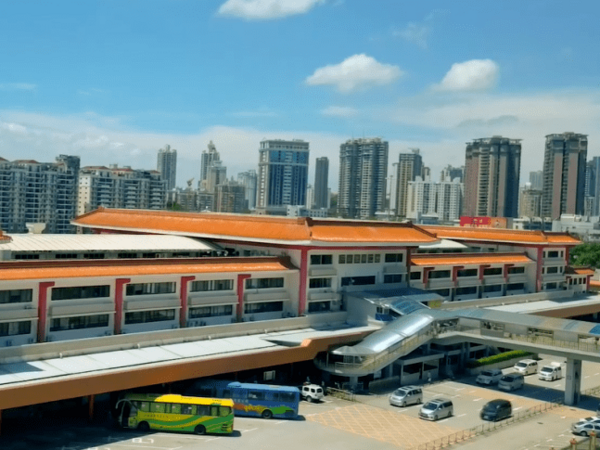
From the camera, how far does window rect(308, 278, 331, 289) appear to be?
40625mm

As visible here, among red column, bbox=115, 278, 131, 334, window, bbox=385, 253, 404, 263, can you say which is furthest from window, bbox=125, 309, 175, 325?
window, bbox=385, 253, 404, 263

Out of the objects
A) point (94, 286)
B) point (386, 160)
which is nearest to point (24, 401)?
point (94, 286)

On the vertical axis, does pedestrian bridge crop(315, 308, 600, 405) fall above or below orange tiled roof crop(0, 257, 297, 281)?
below

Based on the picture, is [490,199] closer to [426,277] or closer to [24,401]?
[426,277]

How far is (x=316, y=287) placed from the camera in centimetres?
4088

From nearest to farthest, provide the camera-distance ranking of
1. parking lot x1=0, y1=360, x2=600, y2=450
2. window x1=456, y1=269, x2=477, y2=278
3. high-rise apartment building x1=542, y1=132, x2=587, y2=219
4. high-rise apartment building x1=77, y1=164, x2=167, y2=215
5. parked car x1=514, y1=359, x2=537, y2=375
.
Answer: parking lot x1=0, y1=360, x2=600, y2=450
parked car x1=514, y1=359, x2=537, y2=375
window x1=456, y1=269, x2=477, y2=278
high-rise apartment building x1=77, y1=164, x2=167, y2=215
high-rise apartment building x1=542, y1=132, x2=587, y2=219

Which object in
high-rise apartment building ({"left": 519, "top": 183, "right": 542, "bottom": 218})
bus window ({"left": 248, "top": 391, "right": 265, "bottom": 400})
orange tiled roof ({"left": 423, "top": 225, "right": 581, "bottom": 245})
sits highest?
high-rise apartment building ({"left": 519, "top": 183, "right": 542, "bottom": 218})

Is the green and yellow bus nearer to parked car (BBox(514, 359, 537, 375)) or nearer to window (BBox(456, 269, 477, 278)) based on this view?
parked car (BBox(514, 359, 537, 375))

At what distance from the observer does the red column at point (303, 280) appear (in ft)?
131

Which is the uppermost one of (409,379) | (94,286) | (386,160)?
(386,160)

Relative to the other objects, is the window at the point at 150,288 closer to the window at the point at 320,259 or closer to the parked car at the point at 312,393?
the parked car at the point at 312,393

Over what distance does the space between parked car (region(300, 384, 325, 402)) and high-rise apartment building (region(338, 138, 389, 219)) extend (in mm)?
151709

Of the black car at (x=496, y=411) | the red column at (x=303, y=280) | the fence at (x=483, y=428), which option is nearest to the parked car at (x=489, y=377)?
the fence at (x=483, y=428)

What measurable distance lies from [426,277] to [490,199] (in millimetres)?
120910
